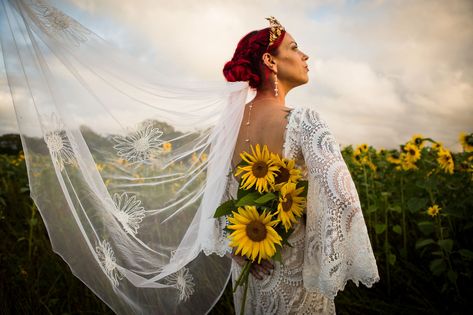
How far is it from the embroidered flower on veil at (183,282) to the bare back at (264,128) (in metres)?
0.70

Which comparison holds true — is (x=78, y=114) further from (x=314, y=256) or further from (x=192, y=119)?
(x=314, y=256)

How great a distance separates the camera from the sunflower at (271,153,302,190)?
141 centimetres

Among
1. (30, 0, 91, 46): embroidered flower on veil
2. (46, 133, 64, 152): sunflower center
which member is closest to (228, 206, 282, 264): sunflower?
(46, 133, 64, 152): sunflower center

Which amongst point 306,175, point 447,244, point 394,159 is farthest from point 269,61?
point 394,159

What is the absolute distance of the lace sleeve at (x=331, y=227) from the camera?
4.39 ft

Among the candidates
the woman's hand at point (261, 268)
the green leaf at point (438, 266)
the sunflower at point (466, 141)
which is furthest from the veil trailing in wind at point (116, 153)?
the sunflower at point (466, 141)

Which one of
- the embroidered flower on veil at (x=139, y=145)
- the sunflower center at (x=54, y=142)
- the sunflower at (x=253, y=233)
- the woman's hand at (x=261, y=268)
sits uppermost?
the embroidered flower on veil at (x=139, y=145)

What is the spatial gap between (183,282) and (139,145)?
834mm

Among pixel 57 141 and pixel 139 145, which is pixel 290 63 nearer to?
pixel 139 145

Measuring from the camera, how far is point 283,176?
1.44 meters

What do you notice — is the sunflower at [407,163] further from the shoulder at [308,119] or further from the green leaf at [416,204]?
the shoulder at [308,119]

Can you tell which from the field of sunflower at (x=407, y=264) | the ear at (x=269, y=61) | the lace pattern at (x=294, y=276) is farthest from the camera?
the field of sunflower at (x=407, y=264)

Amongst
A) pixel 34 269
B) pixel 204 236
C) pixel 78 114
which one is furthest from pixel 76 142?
pixel 34 269

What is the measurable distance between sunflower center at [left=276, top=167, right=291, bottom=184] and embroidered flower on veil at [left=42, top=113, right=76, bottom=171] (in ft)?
3.41
